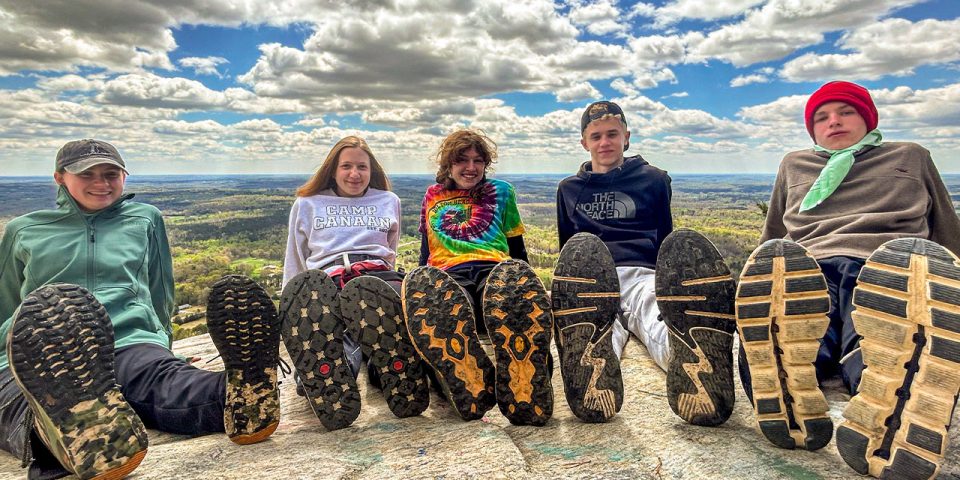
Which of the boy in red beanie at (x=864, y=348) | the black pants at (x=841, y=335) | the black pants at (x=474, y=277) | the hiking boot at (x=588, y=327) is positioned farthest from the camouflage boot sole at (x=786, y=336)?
the black pants at (x=474, y=277)

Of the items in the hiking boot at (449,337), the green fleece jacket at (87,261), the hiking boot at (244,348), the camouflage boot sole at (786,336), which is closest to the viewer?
the camouflage boot sole at (786,336)

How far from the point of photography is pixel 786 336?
6.96ft

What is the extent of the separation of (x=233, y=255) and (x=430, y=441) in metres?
30.9

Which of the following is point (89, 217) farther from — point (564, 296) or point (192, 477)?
point (564, 296)

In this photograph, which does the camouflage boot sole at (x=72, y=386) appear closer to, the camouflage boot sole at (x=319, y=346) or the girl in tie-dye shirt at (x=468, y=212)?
the camouflage boot sole at (x=319, y=346)

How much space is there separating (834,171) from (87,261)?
4669mm

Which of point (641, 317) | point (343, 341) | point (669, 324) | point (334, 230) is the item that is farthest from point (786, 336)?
point (334, 230)

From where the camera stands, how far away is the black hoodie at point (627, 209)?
4062mm

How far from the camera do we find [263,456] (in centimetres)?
231

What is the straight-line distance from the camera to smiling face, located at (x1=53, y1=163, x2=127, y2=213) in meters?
3.11

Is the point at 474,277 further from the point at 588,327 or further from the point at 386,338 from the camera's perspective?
the point at 588,327

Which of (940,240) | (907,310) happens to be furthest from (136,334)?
(940,240)

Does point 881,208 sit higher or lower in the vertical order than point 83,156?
lower

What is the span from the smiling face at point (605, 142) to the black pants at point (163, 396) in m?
3.09
